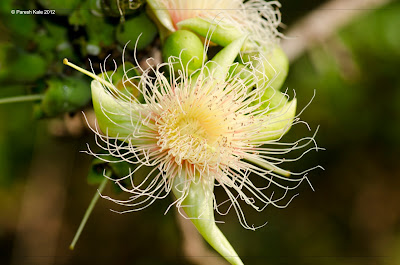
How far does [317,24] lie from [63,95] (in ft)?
2.48

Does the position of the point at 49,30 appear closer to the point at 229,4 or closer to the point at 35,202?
Answer: the point at 229,4

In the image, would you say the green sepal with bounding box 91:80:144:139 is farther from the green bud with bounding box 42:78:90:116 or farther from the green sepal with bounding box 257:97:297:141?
the green sepal with bounding box 257:97:297:141

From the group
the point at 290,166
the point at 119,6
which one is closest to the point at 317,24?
the point at 290,166

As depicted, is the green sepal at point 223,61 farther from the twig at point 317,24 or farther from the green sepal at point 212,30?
the twig at point 317,24

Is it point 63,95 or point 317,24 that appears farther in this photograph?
point 317,24

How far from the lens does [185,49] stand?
2.13 feet

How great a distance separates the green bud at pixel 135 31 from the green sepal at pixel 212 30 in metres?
0.05

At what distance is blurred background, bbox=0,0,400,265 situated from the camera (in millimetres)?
753

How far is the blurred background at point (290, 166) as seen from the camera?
0.75m

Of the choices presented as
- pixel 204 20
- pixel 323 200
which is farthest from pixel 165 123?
pixel 323 200

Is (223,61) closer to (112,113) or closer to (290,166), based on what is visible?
(112,113)

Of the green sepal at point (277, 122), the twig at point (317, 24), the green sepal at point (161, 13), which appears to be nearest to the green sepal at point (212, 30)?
the green sepal at point (161, 13)

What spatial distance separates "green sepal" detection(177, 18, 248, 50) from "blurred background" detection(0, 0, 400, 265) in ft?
0.20

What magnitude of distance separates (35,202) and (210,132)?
32.6 inches
